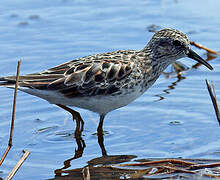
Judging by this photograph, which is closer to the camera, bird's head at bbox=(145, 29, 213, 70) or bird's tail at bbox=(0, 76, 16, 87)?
bird's tail at bbox=(0, 76, 16, 87)

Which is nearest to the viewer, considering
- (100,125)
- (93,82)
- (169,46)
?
(93,82)

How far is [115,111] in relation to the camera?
33.1ft

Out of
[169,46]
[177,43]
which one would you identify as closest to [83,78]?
[169,46]

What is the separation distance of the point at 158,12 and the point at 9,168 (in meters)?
6.91

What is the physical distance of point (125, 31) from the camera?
12789 mm

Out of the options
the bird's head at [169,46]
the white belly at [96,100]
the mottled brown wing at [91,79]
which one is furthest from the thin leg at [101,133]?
the bird's head at [169,46]

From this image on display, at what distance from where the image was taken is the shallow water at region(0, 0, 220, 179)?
8.68 m

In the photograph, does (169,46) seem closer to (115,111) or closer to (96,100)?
(96,100)

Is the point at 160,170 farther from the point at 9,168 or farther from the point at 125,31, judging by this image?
the point at 125,31

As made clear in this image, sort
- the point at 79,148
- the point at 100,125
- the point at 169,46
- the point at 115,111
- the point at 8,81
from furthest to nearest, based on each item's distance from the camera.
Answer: the point at 115,111 < the point at 169,46 < the point at 100,125 < the point at 79,148 < the point at 8,81

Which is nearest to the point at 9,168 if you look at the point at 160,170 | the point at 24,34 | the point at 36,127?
the point at 36,127

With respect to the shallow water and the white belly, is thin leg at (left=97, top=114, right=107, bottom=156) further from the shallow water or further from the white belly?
the white belly

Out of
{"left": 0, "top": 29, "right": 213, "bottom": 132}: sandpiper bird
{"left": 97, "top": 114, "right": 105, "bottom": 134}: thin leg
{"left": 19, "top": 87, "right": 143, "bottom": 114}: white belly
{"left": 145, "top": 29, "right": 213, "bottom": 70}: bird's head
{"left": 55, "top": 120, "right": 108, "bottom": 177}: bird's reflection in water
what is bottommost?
{"left": 55, "top": 120, "right": 108, "bottom": 177}: bird's reflection in water

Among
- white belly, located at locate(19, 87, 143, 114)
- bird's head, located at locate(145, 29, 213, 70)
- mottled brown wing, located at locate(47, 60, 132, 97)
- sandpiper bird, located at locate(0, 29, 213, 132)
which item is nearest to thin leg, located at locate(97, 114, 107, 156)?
sandpiper bird, located at locate(0, 29, 213, 132)
